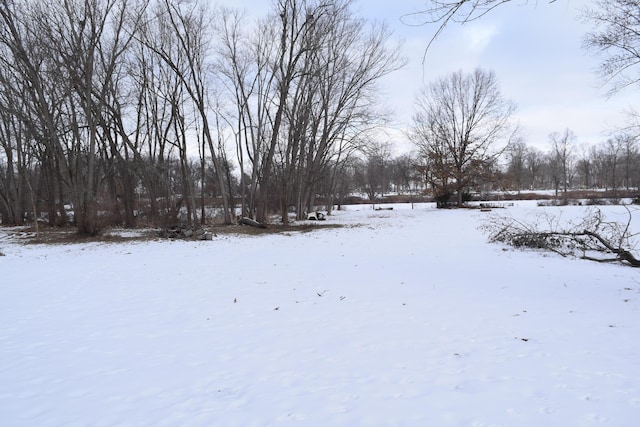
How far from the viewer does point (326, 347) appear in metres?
3.85

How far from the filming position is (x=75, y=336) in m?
4.27

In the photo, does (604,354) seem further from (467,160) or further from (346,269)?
(467,160)

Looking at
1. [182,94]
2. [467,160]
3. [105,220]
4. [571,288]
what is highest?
[182,94]

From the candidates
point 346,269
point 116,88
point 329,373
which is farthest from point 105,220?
point 329,373

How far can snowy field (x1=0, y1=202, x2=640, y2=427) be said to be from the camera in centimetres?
268

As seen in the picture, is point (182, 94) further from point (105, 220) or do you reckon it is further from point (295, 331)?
point (295, 331)

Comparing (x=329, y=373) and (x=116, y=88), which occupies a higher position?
(x=116, y=88)

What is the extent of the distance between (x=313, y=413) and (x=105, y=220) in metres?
16.4

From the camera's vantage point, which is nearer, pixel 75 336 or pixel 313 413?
pixel 313 413

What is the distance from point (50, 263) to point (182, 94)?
15458 mm

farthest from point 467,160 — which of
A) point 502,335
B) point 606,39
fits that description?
point 502,335

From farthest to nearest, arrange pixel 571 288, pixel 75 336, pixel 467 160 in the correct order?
pixel 467 160
pixel 571 288
pixel 75 336

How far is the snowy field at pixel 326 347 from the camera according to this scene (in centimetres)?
268

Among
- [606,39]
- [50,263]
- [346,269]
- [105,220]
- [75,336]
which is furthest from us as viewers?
[105,220]
